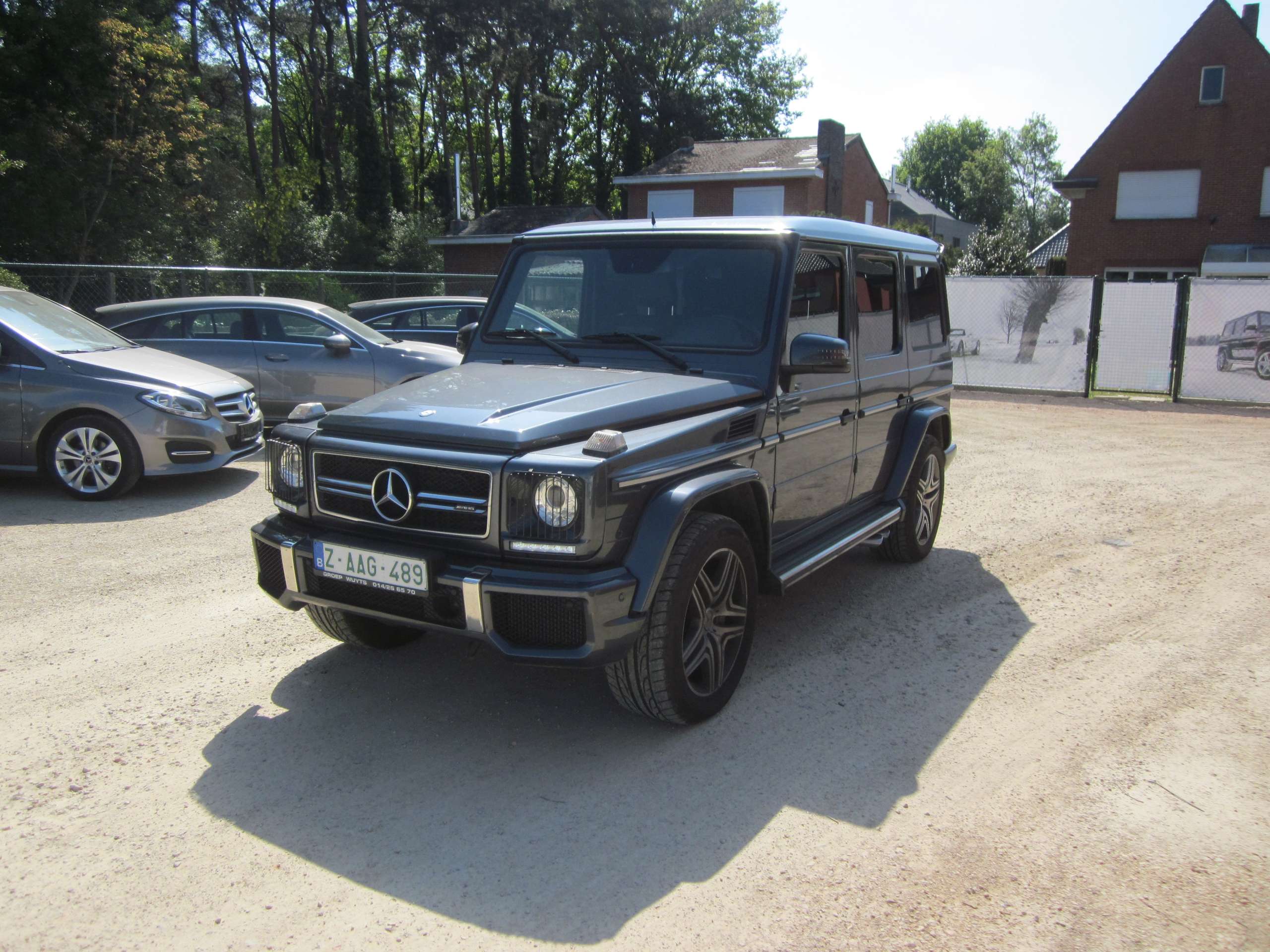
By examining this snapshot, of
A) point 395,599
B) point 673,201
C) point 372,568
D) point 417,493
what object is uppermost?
point 673,201

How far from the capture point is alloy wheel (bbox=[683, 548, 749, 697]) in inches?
155

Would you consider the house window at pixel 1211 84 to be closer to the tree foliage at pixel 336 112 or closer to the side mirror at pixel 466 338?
the tree foliage at pixel 336 112

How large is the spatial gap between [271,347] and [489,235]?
3035cm

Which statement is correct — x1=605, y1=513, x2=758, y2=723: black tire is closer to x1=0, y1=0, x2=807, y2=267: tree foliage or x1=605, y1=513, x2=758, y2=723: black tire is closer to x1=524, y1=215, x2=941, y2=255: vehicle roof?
x1=524, y1=215, x2=941, y2=255: vehicle roof

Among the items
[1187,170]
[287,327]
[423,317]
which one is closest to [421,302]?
[423,317]

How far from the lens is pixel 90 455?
7840 mm

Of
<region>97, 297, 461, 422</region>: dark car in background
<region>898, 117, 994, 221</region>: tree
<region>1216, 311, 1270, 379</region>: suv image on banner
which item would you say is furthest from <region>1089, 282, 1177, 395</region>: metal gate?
<region>898, 117, 994, 221</region>: tree

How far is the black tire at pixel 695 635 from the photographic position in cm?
366

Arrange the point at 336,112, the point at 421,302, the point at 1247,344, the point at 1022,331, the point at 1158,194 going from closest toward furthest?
1. the point at 421,302
2. the point at 1247,344
3. the point at 1022,331
4. the point at 1158,194
5. the point at 336,112

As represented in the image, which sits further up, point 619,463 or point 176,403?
point 619,463

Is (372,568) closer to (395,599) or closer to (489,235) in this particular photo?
(395,599)

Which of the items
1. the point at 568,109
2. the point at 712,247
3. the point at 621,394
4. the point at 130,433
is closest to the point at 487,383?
the point at 621,394

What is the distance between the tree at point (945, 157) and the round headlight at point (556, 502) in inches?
3848

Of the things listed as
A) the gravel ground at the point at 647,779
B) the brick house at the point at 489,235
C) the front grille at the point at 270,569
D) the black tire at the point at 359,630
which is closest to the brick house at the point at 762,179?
the brick house at the point at 489,235
